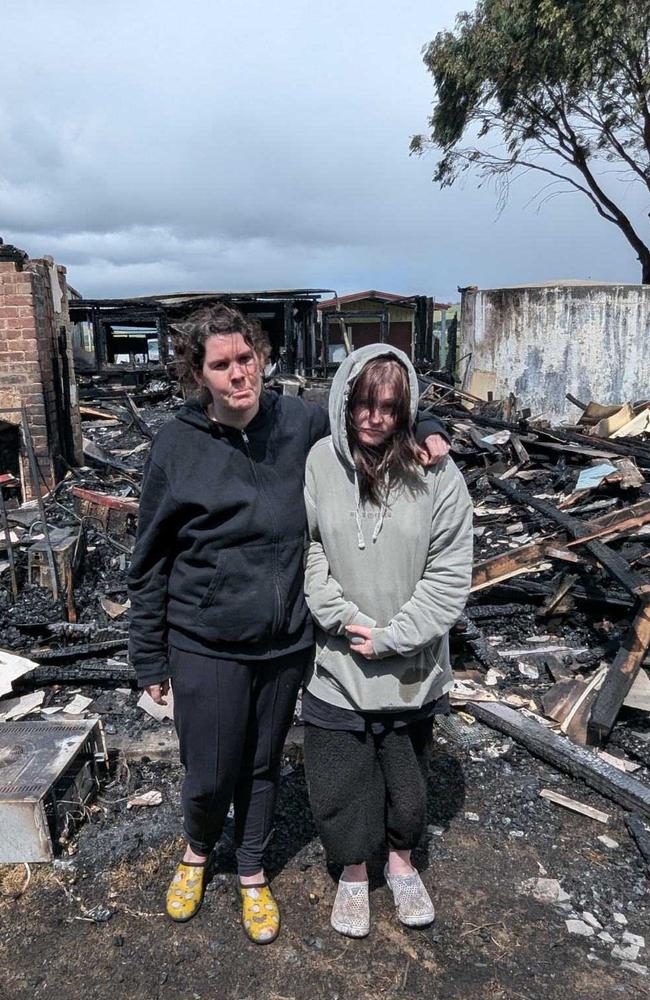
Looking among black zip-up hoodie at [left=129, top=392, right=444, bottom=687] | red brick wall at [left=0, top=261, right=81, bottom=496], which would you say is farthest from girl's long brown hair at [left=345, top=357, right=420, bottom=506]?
red brick wall at [left=0, top=261, right=81, bottom=496]

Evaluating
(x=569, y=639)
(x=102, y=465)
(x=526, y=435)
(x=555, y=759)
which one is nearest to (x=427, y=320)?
(x=526, y=435)

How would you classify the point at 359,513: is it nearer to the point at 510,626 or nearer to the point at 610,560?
the point at 610,560

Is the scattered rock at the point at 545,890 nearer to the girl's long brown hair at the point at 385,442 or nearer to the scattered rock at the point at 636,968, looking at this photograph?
the scattered rock at the point at 636,968

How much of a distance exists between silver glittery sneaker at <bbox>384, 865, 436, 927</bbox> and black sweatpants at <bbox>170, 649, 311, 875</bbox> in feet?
1.72

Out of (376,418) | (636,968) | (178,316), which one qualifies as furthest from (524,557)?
(178,316)

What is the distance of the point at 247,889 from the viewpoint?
240cm

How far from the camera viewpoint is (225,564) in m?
2.06

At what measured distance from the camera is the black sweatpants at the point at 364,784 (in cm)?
223

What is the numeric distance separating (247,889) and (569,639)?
318 centimetres

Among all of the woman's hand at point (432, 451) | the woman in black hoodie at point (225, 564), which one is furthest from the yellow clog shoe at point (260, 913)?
the woman's hand at point (432, 451)

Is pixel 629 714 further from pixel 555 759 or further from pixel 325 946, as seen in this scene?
pixel 325 946

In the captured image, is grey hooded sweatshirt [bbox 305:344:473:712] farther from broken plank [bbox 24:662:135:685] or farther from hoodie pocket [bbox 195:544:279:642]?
broken plank [bbox 24:662:135:685]

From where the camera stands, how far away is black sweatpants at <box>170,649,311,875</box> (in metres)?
2.15

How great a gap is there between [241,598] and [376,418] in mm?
723
